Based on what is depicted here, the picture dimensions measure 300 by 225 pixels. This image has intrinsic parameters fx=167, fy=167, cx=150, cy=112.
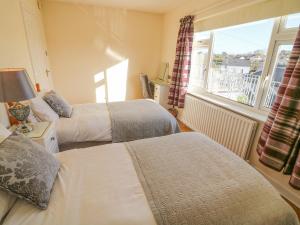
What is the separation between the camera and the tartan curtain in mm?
1405

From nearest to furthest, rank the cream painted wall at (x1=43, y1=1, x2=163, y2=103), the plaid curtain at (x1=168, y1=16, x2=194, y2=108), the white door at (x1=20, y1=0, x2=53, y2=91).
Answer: the white door at (x1=20, y1=0, x2=53, y2=91) → the plaid curtain at (x1=168, y1=16, x2=194, y2=108) → the cream painted wall at (x1=43, y1=1, x2=163, y2=103)

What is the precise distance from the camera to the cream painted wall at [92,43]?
137 inches

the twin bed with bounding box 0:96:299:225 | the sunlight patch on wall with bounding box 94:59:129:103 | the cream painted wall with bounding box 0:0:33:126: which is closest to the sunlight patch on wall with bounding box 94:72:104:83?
the sunlight patch on wall with bounding box 94:59:129:103

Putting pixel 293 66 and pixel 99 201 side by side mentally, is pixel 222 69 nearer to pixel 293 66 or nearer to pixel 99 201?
pixel 293 66

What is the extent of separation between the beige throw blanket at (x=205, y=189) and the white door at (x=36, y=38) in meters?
2.36

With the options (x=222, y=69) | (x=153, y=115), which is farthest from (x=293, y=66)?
(x=153, y=115)

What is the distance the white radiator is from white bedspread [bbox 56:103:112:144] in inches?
59.3

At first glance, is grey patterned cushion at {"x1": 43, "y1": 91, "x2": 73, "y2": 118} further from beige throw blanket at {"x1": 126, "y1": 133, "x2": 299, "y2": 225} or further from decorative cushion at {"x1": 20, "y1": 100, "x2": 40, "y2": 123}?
beige throw blanket at {"x1": 126, "y1": 133, "x2": 299, "y2": 225}

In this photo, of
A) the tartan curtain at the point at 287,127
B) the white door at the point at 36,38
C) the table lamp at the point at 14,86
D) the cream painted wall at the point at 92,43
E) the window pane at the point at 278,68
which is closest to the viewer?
the table lamp at the point at 14,86

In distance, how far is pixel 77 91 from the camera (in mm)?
3951

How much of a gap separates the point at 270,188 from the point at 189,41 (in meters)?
2.59

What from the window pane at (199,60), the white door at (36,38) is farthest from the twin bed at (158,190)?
the white door at (36,38)

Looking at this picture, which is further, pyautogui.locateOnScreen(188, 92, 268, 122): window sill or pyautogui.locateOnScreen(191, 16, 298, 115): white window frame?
pyautogui.locateOnScreen(188, 92, 268, 122): window sill

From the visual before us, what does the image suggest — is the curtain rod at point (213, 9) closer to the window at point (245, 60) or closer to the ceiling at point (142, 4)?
the window at point (245, 60)
